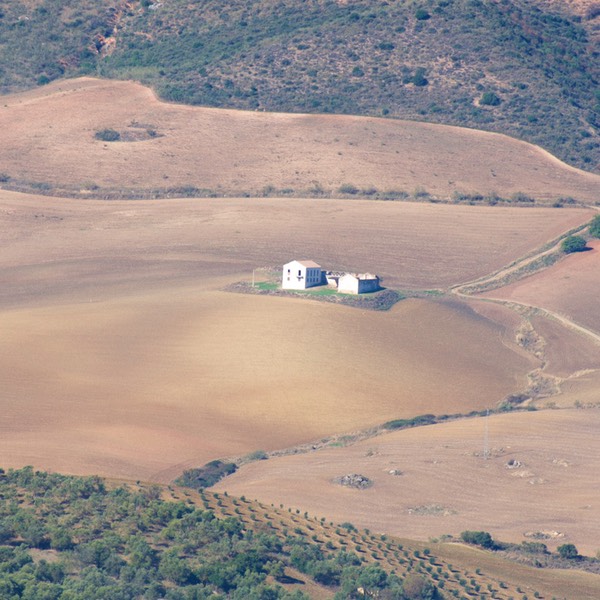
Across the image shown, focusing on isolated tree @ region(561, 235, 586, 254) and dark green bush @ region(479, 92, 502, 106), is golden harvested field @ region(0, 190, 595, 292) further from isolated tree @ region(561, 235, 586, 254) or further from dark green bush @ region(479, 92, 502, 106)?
dark green bush @ region(479, 92, 502, 106)

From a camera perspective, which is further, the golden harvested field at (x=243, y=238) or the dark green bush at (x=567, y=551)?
the golden harvested field at (x=243, y=238)

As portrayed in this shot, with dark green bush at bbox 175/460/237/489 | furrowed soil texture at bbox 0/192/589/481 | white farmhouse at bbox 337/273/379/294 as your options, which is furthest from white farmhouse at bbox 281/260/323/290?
dark green bush at bbox 175/460/237/489

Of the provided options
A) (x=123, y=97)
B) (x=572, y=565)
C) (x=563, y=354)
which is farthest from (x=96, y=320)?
(x=123, y=97)

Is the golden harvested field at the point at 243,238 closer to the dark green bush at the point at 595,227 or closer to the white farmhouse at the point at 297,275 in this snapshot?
the dark green bush at the point at 595,227

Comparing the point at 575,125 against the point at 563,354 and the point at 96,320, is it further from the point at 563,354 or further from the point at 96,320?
the point at 96,320

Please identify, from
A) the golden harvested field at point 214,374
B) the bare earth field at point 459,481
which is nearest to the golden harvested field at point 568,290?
the golden harvested field at point 214,374

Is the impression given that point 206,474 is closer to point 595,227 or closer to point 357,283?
point 357,283
